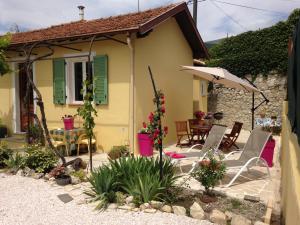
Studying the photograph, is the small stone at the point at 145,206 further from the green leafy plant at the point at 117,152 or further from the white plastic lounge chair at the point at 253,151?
the green leafy plant at the point at 117,152

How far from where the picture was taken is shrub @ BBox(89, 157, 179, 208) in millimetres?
4598

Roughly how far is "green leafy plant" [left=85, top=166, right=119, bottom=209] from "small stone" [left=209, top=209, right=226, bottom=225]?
5.44ft

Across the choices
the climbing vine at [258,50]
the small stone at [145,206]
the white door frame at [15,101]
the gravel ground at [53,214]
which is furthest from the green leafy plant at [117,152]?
the climbing vine at [258,50]

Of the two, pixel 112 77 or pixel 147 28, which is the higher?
pixel 147 28

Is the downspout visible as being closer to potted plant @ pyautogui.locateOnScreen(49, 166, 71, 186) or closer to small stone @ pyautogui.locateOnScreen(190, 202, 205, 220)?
potted plant @ pyautogui.locateOnScreen(49, 166, 71, 186)

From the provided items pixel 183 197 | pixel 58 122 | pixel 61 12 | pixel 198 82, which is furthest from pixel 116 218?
pixel 61 12

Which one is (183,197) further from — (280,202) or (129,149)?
(129,149)

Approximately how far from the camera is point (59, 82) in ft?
32.6

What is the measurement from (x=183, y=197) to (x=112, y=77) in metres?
5.00

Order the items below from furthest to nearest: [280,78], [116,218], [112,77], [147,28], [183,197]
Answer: [280,78], [112,77], [147,28], [183,197], [116,218]

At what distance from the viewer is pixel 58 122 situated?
10.1 m

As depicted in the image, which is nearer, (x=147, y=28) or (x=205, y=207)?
(x=205, y=207)

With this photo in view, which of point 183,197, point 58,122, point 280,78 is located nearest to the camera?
point 183,197

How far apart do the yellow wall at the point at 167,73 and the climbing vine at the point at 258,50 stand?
4335 mm
